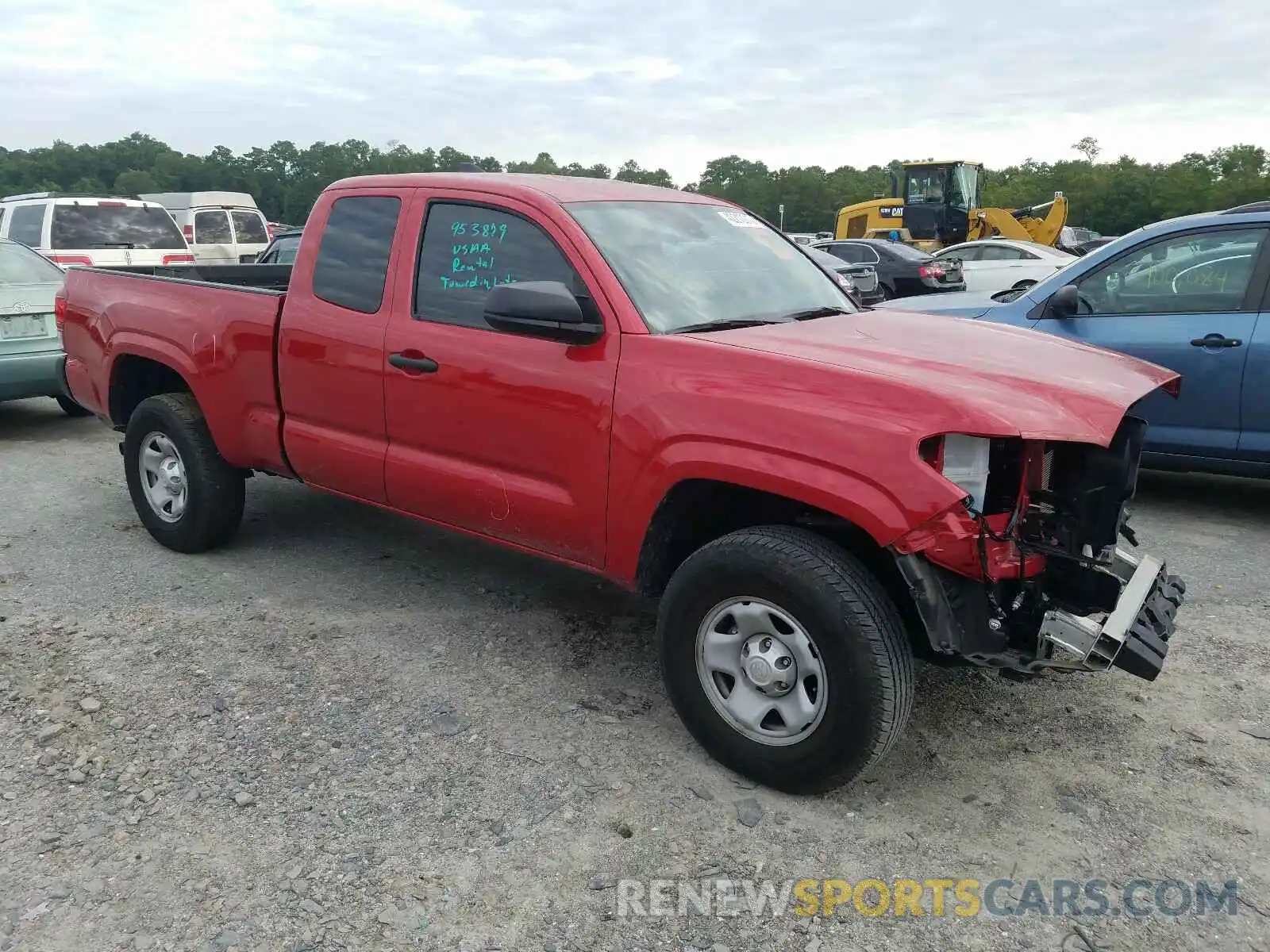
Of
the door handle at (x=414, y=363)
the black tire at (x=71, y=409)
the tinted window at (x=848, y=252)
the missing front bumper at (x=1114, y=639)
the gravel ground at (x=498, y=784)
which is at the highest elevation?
the tinted window at (x=848, y=252)

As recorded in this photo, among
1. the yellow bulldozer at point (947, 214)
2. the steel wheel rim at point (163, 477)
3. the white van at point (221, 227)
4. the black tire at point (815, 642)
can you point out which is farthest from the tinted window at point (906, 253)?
the black tire at point (815, 642)

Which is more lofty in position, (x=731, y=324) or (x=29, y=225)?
(x=29, y=225)

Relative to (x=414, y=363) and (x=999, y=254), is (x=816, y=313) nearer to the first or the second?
(x=414, y=363)

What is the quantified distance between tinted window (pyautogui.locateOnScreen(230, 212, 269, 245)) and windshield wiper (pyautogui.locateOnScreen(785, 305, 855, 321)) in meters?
18.7

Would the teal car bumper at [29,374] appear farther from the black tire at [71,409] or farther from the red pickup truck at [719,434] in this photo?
the red pickup truck at [719,434]

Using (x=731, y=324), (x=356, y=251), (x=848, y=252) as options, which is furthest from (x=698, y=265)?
(x=848, y=252)

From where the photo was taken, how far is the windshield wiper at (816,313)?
3838 mm

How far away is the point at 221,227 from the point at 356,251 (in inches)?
694

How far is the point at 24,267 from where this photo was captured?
8234mm

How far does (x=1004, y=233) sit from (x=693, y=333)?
22.7 metres

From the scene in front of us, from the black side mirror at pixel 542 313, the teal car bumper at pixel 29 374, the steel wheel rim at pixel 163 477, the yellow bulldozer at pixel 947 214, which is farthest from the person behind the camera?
the yellow bulldozer at pixel 947 214

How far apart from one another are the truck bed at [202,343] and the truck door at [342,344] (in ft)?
0.47

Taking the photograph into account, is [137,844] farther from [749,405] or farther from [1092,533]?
[1092,533]

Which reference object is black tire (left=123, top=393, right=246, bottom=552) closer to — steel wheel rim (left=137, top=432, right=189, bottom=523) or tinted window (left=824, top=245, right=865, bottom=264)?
steel wheel rim (left=137, top=432, right=189, bottom=523)
